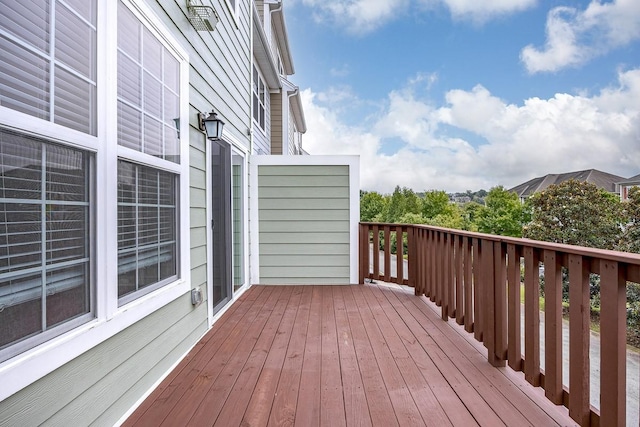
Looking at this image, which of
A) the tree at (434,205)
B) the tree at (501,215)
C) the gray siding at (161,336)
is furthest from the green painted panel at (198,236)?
the tree at (434,205)

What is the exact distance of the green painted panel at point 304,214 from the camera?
5.03 meters

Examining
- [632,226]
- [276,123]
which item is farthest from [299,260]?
[632,226]

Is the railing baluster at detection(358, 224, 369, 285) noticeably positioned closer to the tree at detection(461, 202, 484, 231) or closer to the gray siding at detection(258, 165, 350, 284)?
the gray siding at detection(258, 165, 350, 284)

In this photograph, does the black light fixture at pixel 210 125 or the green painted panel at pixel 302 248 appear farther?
the green painted panel at pixel 302 248

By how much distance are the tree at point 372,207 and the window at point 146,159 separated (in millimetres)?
22426


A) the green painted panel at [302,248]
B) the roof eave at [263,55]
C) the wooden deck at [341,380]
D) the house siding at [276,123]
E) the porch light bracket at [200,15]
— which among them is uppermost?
the roof eave at [263,55]

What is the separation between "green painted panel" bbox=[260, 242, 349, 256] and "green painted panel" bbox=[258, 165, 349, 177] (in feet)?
3.41

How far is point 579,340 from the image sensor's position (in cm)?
156

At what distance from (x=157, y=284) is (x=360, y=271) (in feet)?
10.9

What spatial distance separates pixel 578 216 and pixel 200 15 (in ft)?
41.3

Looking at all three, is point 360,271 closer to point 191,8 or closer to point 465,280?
point 465,280

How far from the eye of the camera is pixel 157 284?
2.16m

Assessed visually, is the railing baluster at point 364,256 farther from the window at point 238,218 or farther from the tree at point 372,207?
the tree at point 372,207

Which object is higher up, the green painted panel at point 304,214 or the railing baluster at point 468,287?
the green painted panel at point 304,214
